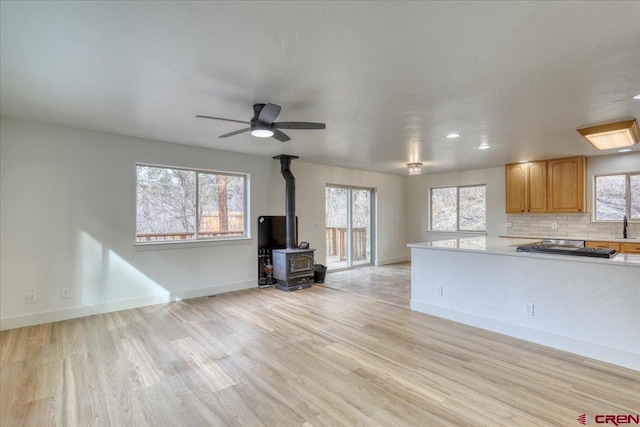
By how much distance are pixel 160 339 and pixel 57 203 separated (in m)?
2.19

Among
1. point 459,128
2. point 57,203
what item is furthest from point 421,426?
point 57,203

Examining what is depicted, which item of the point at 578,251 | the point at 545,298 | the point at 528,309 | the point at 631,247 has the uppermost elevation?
the point at 578,251

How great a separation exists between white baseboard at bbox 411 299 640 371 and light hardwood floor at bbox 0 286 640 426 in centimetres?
10

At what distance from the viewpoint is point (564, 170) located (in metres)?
A: 5.64

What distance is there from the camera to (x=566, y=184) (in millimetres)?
5617

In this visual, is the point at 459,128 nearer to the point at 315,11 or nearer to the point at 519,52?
the point at 519,52

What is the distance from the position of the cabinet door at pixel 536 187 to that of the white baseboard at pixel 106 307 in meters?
5.75

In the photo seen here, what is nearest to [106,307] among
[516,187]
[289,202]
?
[289,202]

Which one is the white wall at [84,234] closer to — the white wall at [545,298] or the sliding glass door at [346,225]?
the sliding glass door at [346,225]

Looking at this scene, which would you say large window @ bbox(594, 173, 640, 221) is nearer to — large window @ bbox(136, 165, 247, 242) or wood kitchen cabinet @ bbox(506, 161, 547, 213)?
wood kitchen cabinet @ bbox(506, 161, 547, 213)

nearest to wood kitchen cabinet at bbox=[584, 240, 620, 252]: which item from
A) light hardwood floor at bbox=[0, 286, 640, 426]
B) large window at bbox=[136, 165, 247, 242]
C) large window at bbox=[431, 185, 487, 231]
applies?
large window at bbox=[431, 185, 487, 231]

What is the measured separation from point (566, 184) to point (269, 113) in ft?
19.0

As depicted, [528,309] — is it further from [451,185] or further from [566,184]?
[451,185]

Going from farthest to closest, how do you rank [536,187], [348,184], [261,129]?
[348,184] < [536,187] < [261,129]
